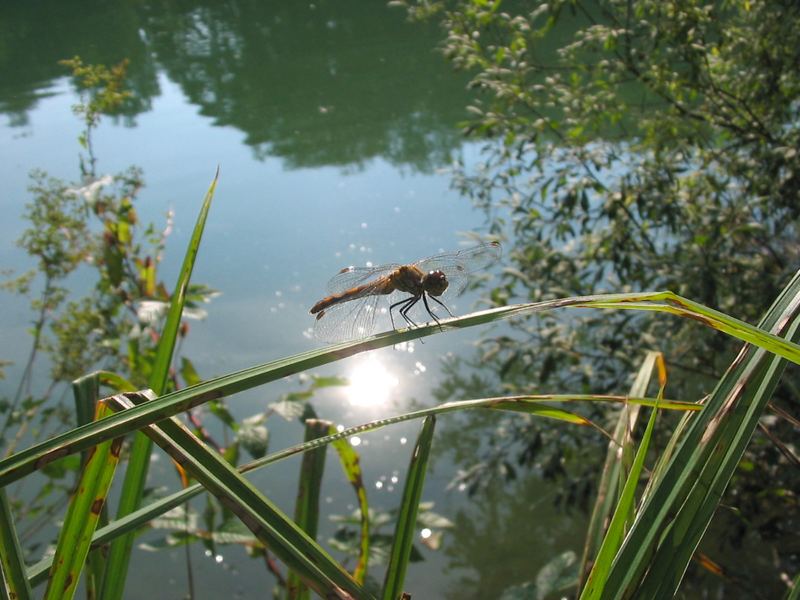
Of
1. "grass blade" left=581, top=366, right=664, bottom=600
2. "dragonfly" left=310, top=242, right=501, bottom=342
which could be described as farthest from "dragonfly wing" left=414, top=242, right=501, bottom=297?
"grass blade" left=581, top=366, right=664, bottom=600

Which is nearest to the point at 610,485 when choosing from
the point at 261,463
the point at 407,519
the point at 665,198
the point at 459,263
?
the point at 407,519

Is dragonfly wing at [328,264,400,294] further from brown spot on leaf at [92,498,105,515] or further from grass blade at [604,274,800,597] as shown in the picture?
grass blade at [604,274,800,597]

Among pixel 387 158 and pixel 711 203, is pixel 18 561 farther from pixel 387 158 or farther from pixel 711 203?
pixel 387 158

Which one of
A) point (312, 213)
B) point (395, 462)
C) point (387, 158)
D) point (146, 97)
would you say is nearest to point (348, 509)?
point (395, 462)

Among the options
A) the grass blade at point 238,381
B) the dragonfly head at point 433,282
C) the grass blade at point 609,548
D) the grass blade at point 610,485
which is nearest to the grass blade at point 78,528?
the grass blade at point 238,381

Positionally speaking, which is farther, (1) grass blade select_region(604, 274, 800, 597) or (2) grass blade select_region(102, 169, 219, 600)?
(2) grass blade select_region(102, 169, 219, 600)

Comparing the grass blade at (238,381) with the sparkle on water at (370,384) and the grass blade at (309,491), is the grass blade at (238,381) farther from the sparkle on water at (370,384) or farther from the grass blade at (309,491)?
the sparkle on water at (370,384)
